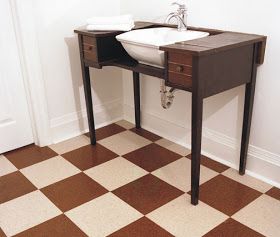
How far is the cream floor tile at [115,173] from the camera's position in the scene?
1839 millimetres

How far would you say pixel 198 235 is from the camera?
4.76 feet

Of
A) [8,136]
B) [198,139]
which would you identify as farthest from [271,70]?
[8,136]

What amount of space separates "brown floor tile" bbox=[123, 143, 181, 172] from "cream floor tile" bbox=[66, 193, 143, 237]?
355 millimetres

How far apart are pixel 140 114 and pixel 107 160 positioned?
1.72ft

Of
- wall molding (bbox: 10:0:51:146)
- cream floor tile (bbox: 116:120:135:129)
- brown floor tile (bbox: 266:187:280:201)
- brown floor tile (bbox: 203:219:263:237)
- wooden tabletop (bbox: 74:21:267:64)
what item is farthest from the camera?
cream floor tile (bbox: 116:120:135:129)

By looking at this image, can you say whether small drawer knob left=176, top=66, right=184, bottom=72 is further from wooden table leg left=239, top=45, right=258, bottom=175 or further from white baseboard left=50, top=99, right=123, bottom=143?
white baseboard left=50, top=99, right=123, bottom=143

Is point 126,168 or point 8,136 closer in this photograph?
point 126,168

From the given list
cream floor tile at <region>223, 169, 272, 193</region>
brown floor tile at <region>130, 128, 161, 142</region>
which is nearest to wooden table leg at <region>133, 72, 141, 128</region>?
brown floor tile at <region>130, 128, 161, 142</region>

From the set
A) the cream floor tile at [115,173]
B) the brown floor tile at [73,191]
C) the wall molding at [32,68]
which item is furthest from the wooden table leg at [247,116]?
the wall molding at [32,68]

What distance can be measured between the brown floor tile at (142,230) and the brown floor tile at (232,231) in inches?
7.8

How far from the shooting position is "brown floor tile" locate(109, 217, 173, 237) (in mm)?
1463

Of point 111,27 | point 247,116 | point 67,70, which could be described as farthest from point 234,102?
point 67,70

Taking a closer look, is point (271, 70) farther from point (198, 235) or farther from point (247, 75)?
point (198, 235)

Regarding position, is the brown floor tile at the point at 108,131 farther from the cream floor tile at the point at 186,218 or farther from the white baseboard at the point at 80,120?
the cream floor tile at the point at 186,218
